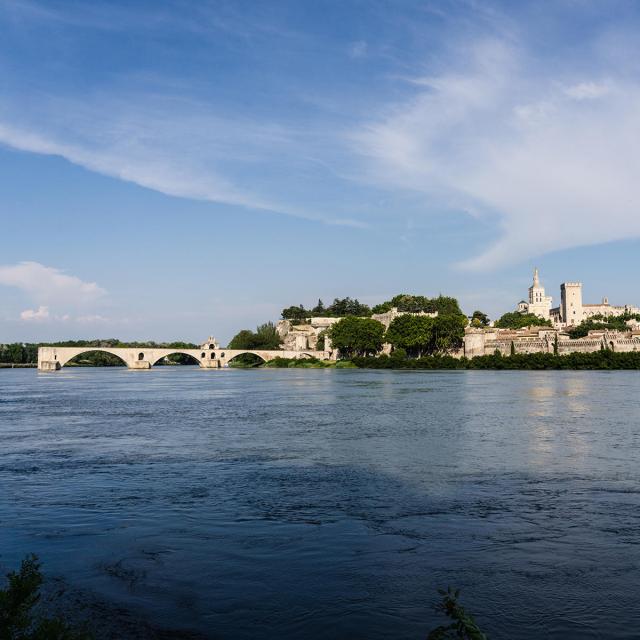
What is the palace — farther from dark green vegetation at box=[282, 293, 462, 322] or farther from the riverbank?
the riverbank

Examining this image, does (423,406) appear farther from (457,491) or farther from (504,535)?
(504,535)

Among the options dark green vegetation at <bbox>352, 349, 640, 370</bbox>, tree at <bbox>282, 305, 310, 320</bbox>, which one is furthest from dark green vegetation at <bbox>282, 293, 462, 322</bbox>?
dark green vegetation at <bbox>352, 349, 640, 370</bbox>

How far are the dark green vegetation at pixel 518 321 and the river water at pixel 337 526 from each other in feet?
384

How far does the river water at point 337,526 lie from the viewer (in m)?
6.53

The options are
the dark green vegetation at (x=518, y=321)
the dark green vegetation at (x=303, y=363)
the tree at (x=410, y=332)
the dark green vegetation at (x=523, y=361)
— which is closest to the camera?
the dark green vegetation at (x=523, y=361)

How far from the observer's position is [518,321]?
13712 cm

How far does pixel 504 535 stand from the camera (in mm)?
8789

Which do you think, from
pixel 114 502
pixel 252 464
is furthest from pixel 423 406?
pixel 114 502

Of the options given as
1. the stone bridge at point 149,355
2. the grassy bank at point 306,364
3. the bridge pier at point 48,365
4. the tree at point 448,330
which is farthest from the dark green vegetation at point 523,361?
the bridge pier at point 48,365

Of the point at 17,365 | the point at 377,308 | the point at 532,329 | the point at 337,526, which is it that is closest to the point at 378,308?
the point at 377,308

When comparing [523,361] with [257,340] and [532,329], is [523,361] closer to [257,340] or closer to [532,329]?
[532,329]

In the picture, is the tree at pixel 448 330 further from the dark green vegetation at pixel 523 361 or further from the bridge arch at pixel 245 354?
the bridge arch at pixel 245 354

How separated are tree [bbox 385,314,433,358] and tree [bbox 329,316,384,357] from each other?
11.6 ft

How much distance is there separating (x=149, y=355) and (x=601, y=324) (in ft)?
248
